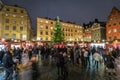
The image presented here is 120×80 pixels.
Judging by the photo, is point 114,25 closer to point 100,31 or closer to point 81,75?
point 100,31

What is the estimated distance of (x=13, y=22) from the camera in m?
56.9

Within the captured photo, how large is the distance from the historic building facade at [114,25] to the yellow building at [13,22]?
32.3m

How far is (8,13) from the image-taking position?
184 feet

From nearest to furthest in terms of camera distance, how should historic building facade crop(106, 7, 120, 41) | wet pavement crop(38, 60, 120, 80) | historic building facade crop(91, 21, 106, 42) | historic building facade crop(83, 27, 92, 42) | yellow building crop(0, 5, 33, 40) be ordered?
wet pavement crop(38, 60, 120, 80), yellow building crop(0, 5, 33, 40), historic building facade crop(106, 7, 120, 41), historic building facade crop(91, 21, 106, 42), historic building facade crop(83, 27, 92, 42)

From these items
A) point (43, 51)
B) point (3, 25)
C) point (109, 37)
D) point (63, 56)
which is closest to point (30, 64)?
point (63, 56)

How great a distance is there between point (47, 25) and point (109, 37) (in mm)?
27613

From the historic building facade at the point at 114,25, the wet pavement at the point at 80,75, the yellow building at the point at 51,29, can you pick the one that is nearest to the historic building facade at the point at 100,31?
the historic building facade at the point at 114,25

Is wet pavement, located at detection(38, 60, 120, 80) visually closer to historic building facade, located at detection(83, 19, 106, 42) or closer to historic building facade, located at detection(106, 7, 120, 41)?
historic building facade, located at detection(106, 7, 120, 41)

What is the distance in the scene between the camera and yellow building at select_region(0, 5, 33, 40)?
180 feet

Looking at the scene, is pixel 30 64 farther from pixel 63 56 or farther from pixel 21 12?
pixel 21 12

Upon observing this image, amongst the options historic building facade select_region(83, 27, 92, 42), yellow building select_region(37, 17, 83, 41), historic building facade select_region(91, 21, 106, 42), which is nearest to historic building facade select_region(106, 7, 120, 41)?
historic building facade select_region(91, 21, 106, 42)

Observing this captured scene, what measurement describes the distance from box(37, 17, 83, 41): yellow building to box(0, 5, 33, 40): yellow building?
36.6 feet

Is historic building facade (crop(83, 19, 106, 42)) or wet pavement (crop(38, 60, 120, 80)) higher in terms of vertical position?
historic building facade (crop(83, 19, 106, 42))

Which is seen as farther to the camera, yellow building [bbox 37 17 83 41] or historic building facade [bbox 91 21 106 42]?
historic building facade [bbox 91 21 106 42]
